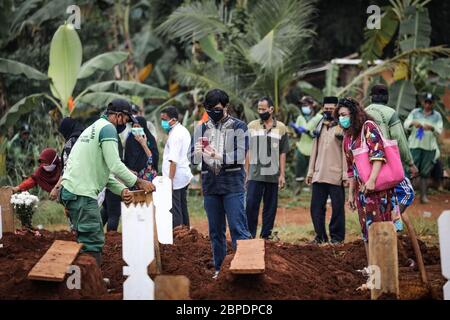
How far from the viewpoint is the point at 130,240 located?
6.36 meters

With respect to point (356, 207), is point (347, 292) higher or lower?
lower

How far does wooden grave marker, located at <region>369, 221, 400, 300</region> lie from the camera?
242 inches

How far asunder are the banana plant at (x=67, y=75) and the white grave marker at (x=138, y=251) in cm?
876

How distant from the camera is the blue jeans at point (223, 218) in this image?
26.8ft

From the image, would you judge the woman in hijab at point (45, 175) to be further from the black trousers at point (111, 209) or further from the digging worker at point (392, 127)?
the digging worker at point (392, 127)

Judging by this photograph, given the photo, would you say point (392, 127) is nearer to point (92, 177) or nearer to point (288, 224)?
point (92, 177)

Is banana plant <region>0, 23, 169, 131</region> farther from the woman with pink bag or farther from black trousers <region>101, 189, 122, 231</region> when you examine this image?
the woman with pink bag

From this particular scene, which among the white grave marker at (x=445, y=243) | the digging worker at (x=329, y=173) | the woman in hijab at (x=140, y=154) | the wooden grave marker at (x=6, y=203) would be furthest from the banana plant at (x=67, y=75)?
the white grave marker at (x=445, y=243)

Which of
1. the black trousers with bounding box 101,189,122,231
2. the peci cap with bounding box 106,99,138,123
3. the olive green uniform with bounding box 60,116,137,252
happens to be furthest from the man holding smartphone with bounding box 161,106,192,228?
the olive green uniform with bounding box 60,116,137,252
